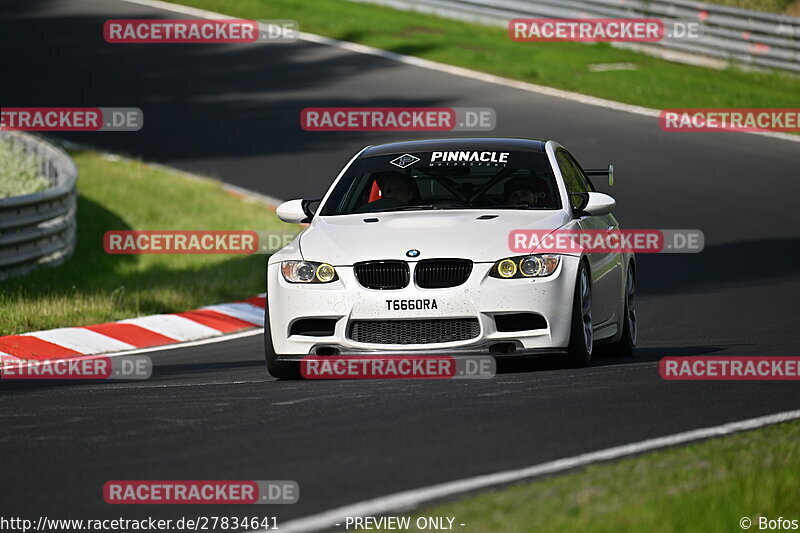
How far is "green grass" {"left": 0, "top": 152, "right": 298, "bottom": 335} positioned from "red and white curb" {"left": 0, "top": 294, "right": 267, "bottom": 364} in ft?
0.82

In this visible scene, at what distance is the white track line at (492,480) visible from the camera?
5.43 meters

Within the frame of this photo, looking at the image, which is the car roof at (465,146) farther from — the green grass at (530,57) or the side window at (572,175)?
the green grass at (530,57)

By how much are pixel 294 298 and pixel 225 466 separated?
3288 millimetres

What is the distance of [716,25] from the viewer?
31.9 m

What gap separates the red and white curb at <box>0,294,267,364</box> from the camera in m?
12.5

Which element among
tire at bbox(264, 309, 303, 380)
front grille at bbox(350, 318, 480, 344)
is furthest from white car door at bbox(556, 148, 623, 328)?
tire at bbox(264, 309, 303, 380)

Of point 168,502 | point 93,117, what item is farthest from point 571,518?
point 93,117

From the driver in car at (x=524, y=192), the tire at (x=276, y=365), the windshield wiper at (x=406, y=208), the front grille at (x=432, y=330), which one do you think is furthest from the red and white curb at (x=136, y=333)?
the front grille at (x=432, y=330)

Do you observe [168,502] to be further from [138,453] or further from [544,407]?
[544,407]

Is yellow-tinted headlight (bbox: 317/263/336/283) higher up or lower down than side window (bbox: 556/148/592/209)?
lower down

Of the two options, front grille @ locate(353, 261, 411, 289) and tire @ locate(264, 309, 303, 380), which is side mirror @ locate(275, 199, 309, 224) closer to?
tire @ locate(264, 309, 303, 380)

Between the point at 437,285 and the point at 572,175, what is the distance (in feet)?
7.97

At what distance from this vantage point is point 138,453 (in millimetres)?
6801

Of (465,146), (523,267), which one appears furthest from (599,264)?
(465,146)
